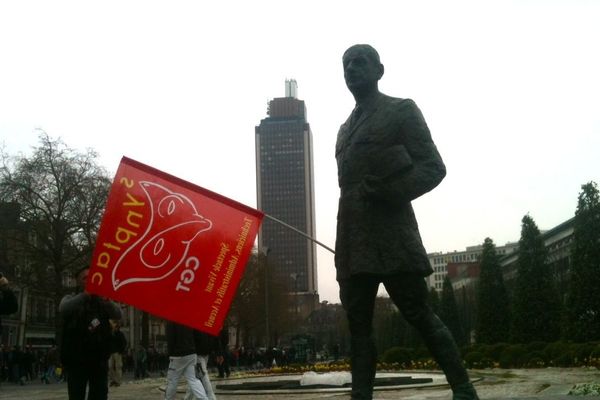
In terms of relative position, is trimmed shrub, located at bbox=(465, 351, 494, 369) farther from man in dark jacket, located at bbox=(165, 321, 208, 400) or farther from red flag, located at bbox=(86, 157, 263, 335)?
red flag, located at bbox=(86, 157, 263, 335)

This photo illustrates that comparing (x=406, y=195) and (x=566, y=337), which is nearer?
(x=406, y=195)

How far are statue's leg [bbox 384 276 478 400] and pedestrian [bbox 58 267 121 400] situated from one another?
3.13m

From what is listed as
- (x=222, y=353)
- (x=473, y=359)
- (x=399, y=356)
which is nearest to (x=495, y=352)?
(x=473, y=359)

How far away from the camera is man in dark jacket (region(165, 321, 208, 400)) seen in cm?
1073

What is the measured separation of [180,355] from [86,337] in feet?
10.5

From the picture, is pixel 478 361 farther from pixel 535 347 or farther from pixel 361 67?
pixel 361 67

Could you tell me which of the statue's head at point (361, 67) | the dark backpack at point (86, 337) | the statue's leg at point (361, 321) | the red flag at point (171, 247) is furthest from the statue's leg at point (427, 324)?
the dark backpack at point (86, 337)

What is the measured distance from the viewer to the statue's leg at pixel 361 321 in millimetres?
6031

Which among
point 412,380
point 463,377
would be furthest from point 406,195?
point 412,380

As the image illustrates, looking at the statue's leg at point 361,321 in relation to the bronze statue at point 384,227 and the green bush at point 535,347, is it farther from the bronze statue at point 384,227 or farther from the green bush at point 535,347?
the green bush at point 535,347

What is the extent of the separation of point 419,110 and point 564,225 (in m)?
77.9

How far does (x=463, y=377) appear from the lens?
19.2 ft

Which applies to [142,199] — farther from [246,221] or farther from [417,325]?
[417,325]

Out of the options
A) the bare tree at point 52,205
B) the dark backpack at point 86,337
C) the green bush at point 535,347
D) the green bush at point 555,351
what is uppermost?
the bare tree at point 52,205
